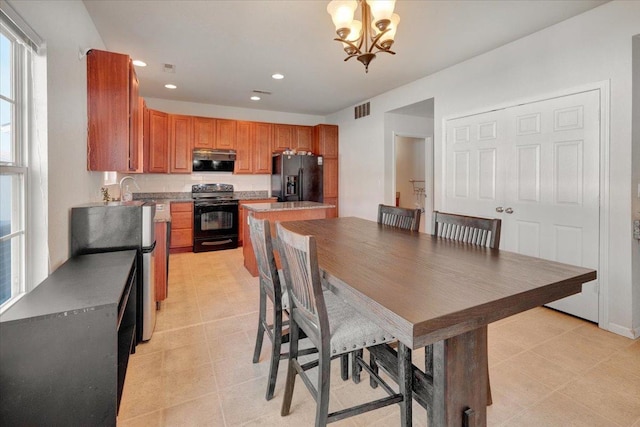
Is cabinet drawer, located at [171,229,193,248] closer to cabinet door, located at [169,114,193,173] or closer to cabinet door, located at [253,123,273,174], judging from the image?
cabinet door, located at [169,114,193,173]

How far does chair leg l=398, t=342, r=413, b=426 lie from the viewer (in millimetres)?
1313

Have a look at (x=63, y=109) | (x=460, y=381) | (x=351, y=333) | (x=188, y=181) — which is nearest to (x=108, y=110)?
(x=63, y=109)

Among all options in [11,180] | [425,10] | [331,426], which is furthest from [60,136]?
[425,10]

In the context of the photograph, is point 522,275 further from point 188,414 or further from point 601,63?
point 601,63

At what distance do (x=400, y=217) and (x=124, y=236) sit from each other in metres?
2.00

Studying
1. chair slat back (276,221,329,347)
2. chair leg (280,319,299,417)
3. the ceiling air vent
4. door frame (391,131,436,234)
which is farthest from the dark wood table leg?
the ceiling air vent

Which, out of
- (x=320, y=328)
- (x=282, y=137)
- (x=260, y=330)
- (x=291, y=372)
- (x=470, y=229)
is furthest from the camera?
(x=282, y=137)

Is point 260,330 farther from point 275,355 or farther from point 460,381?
point 460,381

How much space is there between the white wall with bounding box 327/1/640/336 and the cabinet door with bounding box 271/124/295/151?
2.75 metres

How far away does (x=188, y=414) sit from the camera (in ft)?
5.16

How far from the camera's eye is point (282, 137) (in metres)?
5.95

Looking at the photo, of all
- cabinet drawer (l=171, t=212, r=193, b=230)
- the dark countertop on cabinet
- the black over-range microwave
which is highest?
the black over-range microwave

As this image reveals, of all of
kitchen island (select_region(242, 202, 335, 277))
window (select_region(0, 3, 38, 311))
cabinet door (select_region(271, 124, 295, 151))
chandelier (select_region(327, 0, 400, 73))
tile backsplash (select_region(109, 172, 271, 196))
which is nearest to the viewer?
window (select_region(0, 3, 38, 311))

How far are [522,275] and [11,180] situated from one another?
2.32 m
